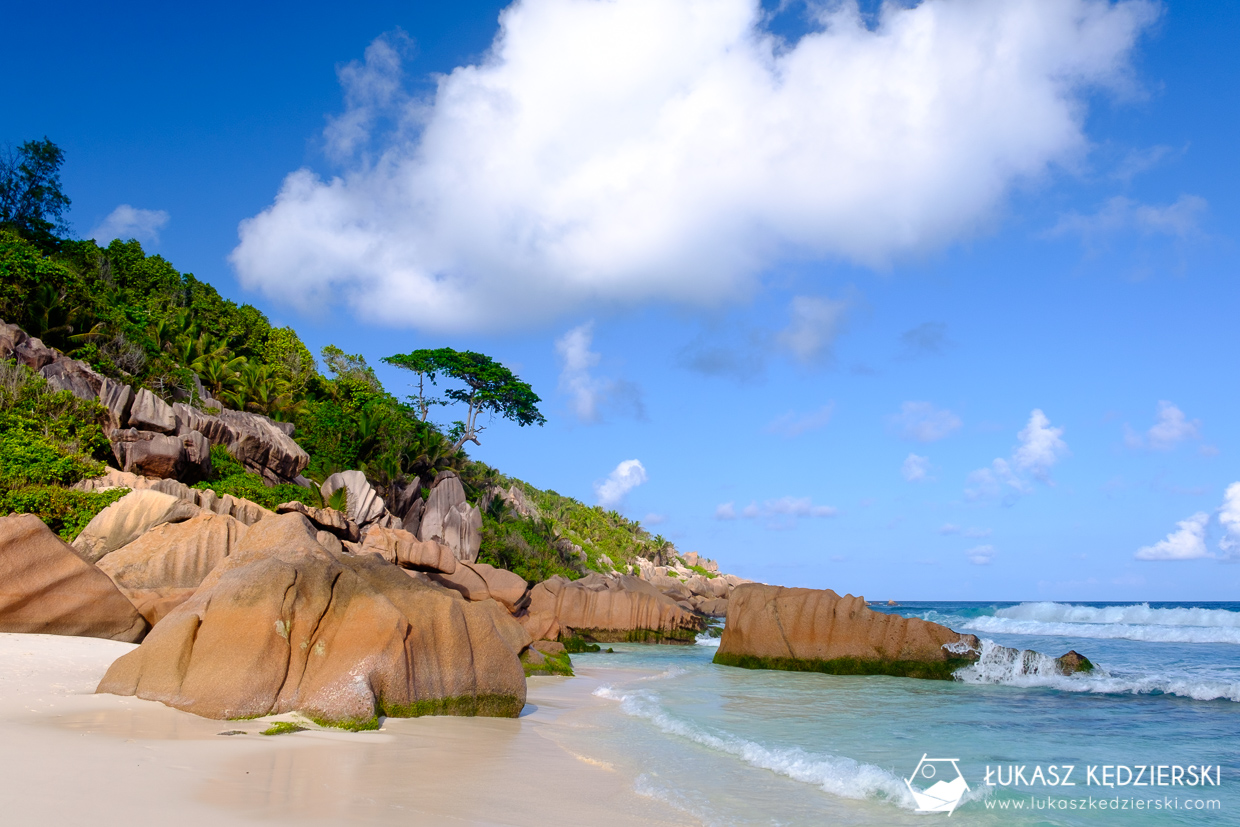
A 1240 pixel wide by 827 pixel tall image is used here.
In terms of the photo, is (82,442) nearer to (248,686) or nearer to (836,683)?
(248,686)

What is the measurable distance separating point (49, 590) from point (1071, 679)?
19.6 meters

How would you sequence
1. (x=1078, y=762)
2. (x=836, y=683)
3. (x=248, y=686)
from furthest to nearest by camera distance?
(x=836, y=683), (x=1078, y=762), (x=248, y=686)

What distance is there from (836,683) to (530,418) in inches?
1122

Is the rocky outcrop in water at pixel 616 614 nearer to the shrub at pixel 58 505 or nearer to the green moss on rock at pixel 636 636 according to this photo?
the green moss on rock at pixel 636 636

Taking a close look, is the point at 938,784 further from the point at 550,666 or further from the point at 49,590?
the point at 49,590

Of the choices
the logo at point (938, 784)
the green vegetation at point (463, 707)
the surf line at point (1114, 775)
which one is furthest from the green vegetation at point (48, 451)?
the surf line at point (1114, 775)

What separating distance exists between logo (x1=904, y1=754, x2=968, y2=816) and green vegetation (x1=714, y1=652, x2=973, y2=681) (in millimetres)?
9982

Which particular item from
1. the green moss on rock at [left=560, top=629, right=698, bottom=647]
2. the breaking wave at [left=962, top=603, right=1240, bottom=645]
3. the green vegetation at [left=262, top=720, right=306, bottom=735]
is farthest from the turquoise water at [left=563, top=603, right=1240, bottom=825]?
the breaking wave at [left=962, top=603, right=1240, bottom=645]

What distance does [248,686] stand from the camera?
25.3ft

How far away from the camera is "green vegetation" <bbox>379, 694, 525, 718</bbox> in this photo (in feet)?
27.8

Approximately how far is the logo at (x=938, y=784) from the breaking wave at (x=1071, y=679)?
9799 mm

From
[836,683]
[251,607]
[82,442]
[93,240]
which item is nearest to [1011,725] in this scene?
[836,683]

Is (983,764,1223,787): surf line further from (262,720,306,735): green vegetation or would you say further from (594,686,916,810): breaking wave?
(262,720,306,735): green vegetation

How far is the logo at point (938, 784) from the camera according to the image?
23.2 ft
